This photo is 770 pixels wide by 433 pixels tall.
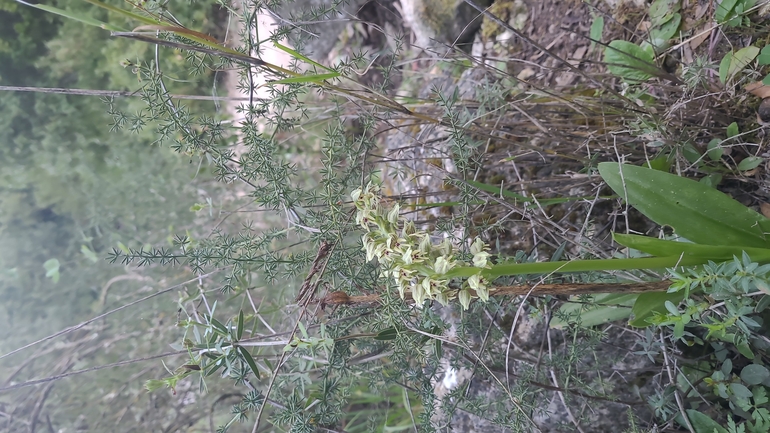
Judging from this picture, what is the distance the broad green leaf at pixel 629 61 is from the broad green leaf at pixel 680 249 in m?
0.46

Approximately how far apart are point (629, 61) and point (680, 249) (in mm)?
531

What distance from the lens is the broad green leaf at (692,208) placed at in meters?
0.84

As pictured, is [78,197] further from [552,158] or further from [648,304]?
[648,304]

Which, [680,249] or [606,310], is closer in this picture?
[680,249]

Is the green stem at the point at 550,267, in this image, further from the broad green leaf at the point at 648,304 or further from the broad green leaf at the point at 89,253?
the broad green leaf at the point at 89,253

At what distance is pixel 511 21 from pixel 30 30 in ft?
6.60

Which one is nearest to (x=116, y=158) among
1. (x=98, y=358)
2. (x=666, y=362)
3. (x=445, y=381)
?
(x=98, y=358)

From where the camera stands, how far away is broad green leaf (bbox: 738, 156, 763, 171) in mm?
929

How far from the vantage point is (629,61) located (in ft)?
3.54

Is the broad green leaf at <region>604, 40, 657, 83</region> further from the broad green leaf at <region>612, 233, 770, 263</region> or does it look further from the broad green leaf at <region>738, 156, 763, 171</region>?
the broad green leaf at <region>612, 233, 770, 263</region>

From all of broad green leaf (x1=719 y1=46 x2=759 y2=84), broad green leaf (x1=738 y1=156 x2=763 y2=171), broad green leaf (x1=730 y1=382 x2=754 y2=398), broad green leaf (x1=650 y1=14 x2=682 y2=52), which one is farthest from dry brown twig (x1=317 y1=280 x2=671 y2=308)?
broad green leaf (x1=650 y1=14 x2=682 y2=52)

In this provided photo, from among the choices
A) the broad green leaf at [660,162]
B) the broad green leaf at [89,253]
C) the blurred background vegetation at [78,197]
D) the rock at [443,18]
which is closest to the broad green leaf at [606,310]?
the broad green leaf at [660,162]

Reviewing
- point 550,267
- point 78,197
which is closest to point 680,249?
point 550,267

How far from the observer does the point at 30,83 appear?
2.12 meters
